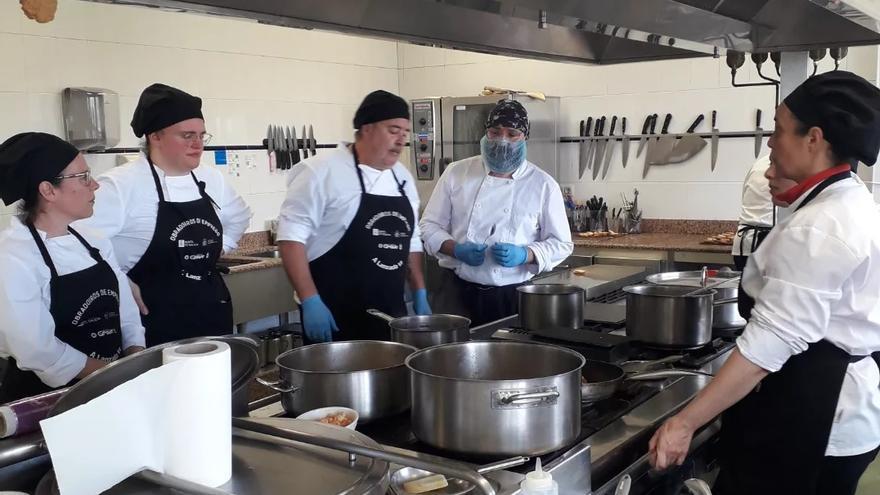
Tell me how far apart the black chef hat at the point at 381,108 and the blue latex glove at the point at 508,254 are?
28.6 inches

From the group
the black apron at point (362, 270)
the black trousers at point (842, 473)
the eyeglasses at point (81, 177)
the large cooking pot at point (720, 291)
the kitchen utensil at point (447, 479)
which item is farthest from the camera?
the black apron at point (362, 270)

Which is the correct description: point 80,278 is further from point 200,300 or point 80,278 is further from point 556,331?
point 556,331

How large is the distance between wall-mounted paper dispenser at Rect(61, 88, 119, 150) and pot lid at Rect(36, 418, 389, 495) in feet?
10.8

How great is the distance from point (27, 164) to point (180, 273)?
0.66 m

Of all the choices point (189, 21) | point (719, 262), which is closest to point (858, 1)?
point (719, 262)

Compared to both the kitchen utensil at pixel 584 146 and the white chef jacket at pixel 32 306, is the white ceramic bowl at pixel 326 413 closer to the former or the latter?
the white chef jacket at pixel 32 306

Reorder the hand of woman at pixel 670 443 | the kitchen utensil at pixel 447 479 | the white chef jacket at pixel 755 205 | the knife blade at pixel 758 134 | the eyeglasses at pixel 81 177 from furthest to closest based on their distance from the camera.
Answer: the knife blade at pixel 758 134, the white chef jacket at pixel 755 205, the eyeglasses at pixel 81 177, the hand of woman at pixel 670 443, the kitchen utensil at pixel 447 479

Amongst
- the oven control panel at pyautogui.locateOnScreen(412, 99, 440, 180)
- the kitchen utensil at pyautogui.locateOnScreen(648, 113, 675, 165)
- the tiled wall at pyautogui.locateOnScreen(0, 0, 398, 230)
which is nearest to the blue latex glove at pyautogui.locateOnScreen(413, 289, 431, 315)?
the tiled wall at pyautogui.locateOnScreen(0, 0, 398, 230)

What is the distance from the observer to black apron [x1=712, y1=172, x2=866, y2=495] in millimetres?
1662

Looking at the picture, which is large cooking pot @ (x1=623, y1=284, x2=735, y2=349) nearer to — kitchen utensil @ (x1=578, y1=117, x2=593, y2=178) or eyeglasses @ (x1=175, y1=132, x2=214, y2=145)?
eyeglasses @ (x1=175, y1=132, x2=214, y2=145)

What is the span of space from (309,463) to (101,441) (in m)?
0.31

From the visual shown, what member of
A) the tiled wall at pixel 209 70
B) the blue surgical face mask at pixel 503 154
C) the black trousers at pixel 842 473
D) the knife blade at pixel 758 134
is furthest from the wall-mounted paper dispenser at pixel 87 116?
the knife blade at pixel 758 134

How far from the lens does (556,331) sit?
214cm

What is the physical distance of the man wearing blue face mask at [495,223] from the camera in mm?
3314
